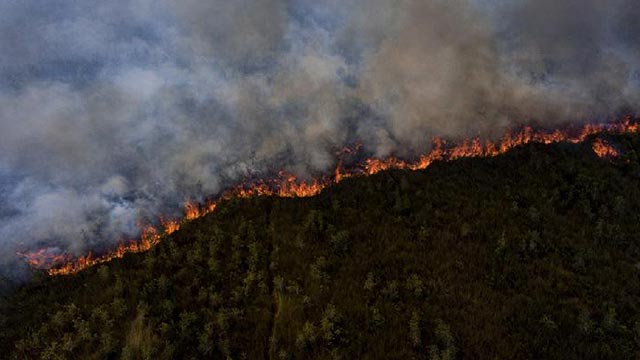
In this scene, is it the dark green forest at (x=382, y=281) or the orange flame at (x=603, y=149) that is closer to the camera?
the dark green forest at (x=382, y=281)

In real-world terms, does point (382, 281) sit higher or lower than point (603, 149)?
lower

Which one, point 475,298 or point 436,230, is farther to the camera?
point 436,230

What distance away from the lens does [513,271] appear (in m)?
124

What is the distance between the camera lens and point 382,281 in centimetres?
12150

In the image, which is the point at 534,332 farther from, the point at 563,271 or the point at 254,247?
the point at 254,247

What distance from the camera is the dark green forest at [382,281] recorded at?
108 metres

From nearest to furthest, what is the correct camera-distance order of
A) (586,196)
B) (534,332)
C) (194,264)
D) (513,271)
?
(534,332)
(513,271)
(194,264)
(586,196)

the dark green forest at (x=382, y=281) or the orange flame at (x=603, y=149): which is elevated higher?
the orange flame at (x=603, y=149)

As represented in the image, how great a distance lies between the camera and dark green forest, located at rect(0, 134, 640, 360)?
4269 inches

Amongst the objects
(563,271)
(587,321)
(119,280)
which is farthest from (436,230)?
(119,280)

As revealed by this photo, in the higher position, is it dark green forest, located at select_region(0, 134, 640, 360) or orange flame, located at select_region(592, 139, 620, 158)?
orange flame, located at select_region(592, 139, 620, 158)

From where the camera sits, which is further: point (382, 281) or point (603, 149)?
point (603, 149)

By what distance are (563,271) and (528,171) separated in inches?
1667

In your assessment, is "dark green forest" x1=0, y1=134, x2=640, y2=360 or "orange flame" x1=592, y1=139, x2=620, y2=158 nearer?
"dark green forest" x1=0, y1=134, x2=640, y2=360
